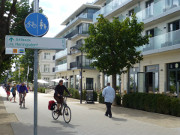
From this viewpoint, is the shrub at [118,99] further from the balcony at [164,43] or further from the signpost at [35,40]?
the signpost at [35,40]

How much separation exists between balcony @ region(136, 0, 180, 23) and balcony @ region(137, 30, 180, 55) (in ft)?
6.20

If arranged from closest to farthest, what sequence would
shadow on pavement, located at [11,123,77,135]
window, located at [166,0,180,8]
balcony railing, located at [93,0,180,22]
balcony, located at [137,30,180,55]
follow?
shadow on pavement, located at [11,123,77,135], balcony, located at [137,30,180,55], window, located at [166,0,180,8], balcony railing, located at [93,0,180,22]

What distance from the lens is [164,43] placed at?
22281 millimetres

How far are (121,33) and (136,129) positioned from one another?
33.4 feet

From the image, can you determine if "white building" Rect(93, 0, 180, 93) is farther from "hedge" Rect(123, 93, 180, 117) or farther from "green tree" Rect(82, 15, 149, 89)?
"hedge" Rect(123, 93, 180, 117)

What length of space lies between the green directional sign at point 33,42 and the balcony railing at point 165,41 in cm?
1702

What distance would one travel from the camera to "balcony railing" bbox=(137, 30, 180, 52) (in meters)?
20.9

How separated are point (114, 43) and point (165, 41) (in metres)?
5.82

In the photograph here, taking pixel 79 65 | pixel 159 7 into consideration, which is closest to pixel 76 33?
pixel 79 65

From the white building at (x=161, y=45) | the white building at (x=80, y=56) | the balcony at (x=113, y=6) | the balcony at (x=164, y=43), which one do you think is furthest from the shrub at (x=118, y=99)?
the white building at (x=80, y=56)

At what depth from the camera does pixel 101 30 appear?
61.3 feet

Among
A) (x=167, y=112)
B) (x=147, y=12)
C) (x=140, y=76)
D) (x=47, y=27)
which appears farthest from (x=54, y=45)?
(x=147, y=12)

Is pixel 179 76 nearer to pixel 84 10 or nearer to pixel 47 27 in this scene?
pixel 47 27

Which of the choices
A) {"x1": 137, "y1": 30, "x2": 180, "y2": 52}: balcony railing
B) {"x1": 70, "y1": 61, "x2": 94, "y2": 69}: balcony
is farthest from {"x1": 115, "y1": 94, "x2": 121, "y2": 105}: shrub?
{"x1": 70, "y1": 61, "x2": 94, "y2": 69}: balcony
